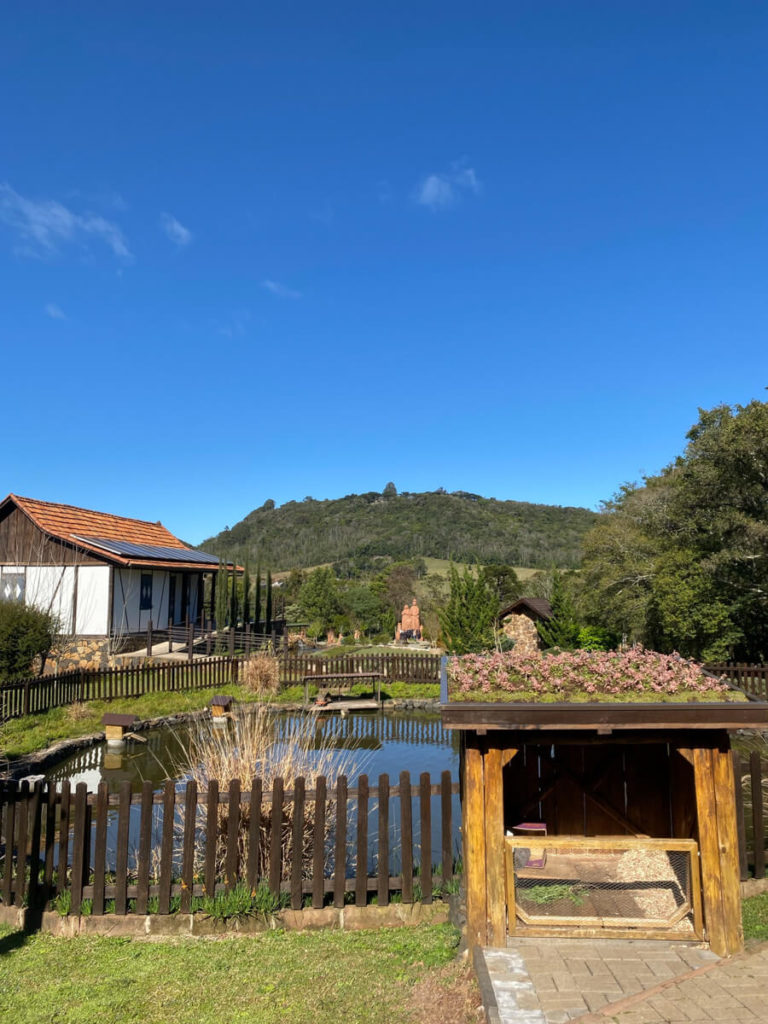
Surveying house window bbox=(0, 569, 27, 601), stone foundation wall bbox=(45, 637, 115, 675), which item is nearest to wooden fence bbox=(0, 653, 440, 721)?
stone foundation wall bbox=(45, 637, 115, 675)

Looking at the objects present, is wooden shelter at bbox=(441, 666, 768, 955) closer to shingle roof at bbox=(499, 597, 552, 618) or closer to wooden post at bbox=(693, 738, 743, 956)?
wooden post at bbox=(693, 738, 743, 956)

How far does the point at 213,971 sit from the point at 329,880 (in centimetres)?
A: 120

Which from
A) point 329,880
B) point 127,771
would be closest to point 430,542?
point 127,771

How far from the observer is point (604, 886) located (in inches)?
196

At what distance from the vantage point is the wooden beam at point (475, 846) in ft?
15.4

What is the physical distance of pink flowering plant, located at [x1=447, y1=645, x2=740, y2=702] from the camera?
15.6ft

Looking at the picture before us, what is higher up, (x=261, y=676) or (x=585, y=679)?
(x=585, y=679)

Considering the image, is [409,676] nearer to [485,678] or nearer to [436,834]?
[436,834]

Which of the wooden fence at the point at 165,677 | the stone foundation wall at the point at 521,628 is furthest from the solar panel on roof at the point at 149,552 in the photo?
the stone foundation wall at the point at 521,628

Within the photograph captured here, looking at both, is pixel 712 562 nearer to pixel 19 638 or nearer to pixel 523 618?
pixel 523 618

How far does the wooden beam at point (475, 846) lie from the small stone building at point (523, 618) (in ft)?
89.2

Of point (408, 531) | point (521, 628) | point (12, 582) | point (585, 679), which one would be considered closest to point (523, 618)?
point (521, 628)

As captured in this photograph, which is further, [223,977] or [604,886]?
[604,886]

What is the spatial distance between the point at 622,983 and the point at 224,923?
10.3 ft
